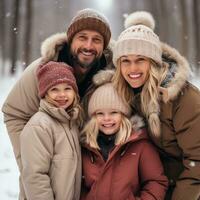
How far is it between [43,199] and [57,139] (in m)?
0.47

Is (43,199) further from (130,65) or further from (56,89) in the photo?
(130,65)

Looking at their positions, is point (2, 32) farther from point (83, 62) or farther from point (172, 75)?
point (172, 75)

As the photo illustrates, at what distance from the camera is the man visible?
13.8ft

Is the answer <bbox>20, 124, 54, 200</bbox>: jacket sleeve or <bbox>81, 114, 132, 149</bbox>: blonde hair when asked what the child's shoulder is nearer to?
<bbox>20, 124, 54, 200</bbox>: jacket sleeve

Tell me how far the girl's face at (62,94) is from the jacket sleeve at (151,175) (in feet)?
2.39

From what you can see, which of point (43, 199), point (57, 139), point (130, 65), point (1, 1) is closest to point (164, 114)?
point (130, 65)

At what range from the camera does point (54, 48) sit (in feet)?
14.0

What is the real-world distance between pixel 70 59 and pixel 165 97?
1110 millimetres

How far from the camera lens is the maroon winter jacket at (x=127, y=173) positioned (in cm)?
377

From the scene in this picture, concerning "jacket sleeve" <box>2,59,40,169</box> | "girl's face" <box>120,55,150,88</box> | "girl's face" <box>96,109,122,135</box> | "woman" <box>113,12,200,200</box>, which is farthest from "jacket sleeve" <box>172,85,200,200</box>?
"jacket sleeve" <box>2,59,40,169</box>

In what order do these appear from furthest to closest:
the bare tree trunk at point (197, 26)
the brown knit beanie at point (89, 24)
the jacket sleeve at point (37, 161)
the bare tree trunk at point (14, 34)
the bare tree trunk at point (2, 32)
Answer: the bare tree trunk at point (197, 26) < the bare tree trunk at point (2, 32) < the bare tree trunk at point (14, 34) < the brown knit beanie at point (89, 24) < the jacket sleeve at point (37, 161)

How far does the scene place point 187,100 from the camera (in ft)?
12.1

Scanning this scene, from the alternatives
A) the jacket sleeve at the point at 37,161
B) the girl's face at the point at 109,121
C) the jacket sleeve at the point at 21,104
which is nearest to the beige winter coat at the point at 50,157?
the jacket sleeve at the point at 37,161

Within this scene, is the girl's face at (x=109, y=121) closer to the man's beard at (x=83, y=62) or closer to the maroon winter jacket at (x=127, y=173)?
the maroon winter jacket at (x=127, y=173)
